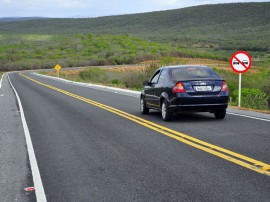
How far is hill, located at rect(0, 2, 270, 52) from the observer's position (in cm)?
11325

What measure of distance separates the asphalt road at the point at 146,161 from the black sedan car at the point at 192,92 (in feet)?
1.38

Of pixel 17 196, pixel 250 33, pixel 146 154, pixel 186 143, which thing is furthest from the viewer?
pixel 250 33

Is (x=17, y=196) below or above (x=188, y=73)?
below

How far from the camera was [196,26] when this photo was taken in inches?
5217

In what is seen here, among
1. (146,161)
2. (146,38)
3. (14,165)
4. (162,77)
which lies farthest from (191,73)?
(146,38)

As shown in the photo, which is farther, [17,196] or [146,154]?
[146,154]

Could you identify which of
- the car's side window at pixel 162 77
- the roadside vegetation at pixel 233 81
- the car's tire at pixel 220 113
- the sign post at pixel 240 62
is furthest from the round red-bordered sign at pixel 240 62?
the car's side window at pixel 162 77

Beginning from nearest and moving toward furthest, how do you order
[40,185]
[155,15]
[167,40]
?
1. [40,185]
2. [167,40]
3. [155,15]

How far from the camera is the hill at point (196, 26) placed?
372ft

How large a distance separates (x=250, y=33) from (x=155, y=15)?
38010 millimetres

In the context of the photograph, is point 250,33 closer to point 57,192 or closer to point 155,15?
point 155,15

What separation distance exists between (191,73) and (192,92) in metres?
0.84

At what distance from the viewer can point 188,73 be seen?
1414 cm

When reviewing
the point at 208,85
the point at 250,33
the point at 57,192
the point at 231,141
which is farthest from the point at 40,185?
the point at 250,33
